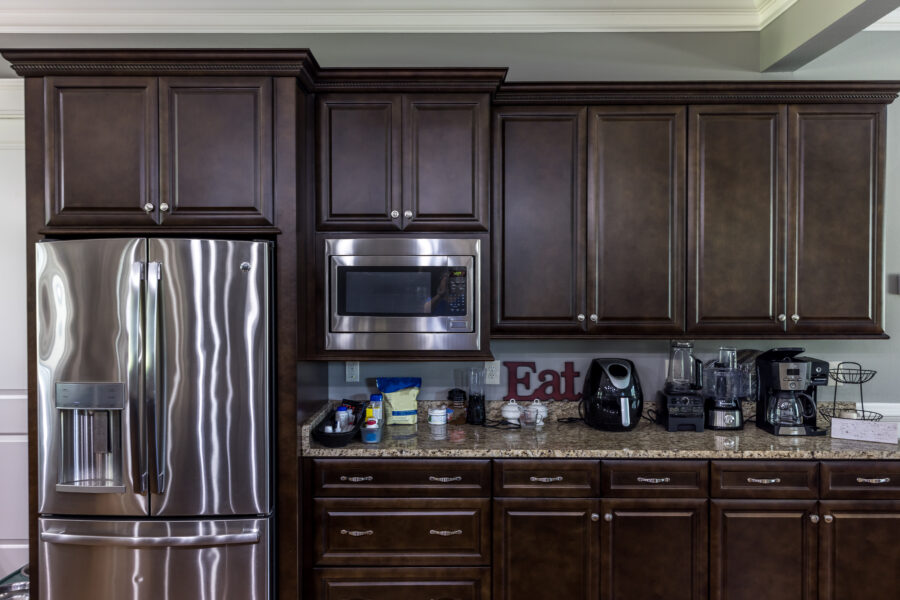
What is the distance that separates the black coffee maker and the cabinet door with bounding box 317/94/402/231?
5.79 ft

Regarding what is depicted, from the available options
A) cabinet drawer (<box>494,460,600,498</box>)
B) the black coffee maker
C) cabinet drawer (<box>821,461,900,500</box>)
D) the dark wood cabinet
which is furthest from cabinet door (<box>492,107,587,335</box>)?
cabinet drawer (<box>821,461,900,500</box>)

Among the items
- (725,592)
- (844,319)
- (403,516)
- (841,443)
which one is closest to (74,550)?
(403,516)

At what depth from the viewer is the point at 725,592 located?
7.40 ft

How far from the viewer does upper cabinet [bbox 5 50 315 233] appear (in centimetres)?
Answer: 221

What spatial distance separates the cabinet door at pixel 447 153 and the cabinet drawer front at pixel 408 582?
1.40m

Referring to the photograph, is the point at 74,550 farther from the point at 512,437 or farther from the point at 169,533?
the point at 512,437

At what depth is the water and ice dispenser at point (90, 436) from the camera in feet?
6.94

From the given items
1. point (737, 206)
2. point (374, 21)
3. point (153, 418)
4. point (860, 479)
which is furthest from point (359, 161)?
point (860, 479)

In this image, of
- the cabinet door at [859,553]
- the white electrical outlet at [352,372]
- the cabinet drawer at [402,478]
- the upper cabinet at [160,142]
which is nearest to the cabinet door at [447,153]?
the upper cabinet at [160,142]

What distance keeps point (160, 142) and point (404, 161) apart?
0.94 metres

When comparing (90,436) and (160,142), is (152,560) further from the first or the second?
(160,142)

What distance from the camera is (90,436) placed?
213 centimetres

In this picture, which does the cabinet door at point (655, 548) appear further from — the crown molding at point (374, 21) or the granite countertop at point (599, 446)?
the crown molding at point (374, 21)

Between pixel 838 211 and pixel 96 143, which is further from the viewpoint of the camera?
pixel 838 211
